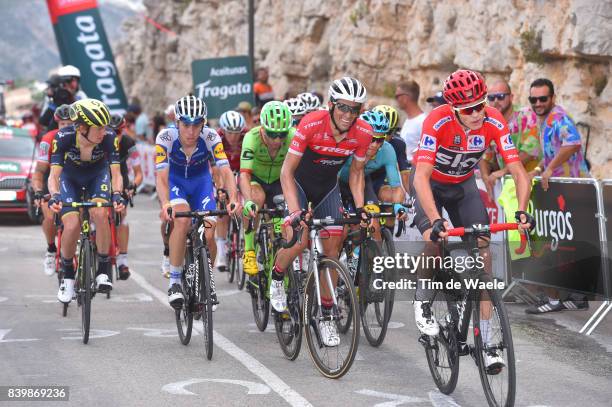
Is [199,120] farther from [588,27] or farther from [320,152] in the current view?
[588,27]

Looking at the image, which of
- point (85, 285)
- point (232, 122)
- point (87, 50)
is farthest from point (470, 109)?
point (87, 50)

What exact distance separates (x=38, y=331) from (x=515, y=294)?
183 inches

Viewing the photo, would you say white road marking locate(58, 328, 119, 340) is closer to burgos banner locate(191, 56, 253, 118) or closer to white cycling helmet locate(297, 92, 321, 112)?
white cycling helmet locate(297, 92, 321, 112)

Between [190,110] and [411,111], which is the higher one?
[411,111]

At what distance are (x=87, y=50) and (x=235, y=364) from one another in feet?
59.5

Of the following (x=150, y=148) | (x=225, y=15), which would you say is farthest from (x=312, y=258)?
(x=225, y=15)

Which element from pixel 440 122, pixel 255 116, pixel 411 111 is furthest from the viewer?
pixel 255 116

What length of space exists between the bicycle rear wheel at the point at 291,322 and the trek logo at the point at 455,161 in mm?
1489

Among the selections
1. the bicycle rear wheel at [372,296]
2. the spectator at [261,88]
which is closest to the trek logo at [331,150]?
the bicycle rear wheel at [372,296]

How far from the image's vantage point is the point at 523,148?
11.9 meters

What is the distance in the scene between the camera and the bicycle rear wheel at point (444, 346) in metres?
7.28

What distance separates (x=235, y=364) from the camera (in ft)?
27.6

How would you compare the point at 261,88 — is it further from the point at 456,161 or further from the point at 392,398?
the point at 392,398

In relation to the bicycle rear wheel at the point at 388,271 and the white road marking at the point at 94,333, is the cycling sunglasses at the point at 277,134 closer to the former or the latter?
the bicycle rear wheel at the point at 388,271
